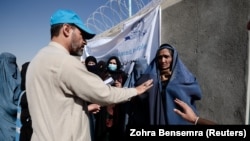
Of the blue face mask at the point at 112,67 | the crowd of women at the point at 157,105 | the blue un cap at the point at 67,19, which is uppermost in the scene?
the blue un cap at the point at 67,19

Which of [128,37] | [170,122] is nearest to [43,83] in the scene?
[170,122]

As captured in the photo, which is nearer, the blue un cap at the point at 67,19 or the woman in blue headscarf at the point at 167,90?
the blue un cap at the point at 67,19

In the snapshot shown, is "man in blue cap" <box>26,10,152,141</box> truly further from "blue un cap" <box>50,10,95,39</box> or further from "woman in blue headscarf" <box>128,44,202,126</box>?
"woman in blue headscarf" <box>128,44,202,126</box>

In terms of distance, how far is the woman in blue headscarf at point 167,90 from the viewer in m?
2.86

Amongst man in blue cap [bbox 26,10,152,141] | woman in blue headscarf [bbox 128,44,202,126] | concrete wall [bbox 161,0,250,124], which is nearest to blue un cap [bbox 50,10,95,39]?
man in blue cap [bbox 26,10,152,141]

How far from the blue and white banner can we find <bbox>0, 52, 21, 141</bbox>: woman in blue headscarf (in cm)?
150

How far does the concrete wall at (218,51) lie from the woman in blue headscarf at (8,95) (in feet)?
7.18

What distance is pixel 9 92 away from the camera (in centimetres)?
409

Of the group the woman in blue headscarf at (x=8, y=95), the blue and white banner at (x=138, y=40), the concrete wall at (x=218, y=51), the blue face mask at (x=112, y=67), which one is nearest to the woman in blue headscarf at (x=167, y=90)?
the concrete wall at (x=218, y=51)

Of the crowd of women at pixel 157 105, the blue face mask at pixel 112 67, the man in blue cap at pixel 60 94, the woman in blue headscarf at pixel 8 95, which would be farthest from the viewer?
the blue face mask at pixel 112 67

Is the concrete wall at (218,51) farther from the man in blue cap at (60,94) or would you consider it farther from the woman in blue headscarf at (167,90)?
the man in blue cap at (60,94)

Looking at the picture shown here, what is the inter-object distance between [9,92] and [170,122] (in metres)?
2.26

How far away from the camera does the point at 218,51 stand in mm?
3432

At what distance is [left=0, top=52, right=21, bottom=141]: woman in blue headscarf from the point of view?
13.4ft
